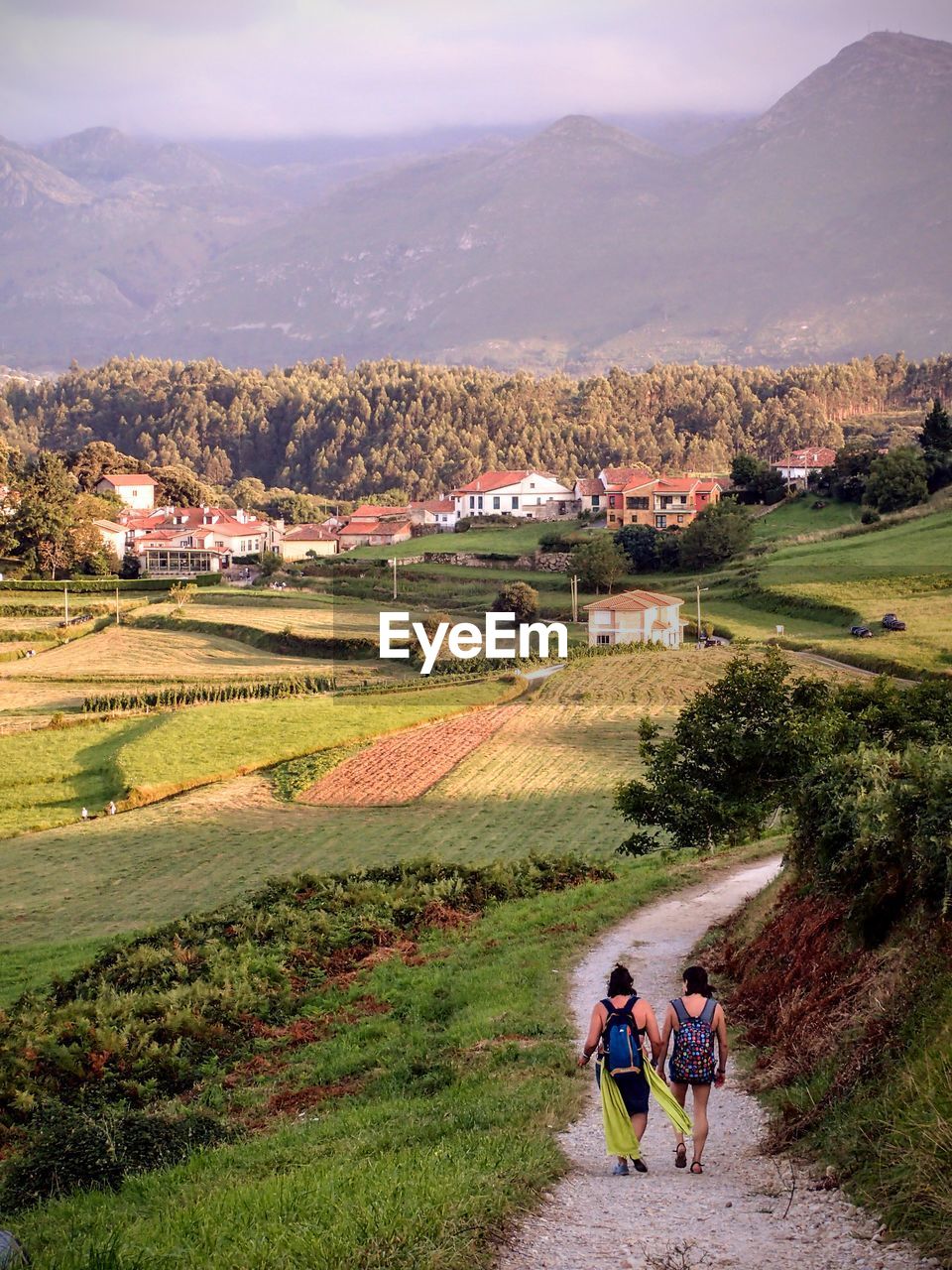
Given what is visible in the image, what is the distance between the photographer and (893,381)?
199 m

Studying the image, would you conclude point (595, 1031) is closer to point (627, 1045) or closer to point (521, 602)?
point (627, 1045)

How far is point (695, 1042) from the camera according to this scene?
414 inches

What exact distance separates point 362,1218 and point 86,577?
3795 inches

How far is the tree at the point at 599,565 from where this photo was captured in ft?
275

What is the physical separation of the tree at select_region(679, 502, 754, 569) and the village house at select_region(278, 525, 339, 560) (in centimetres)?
3720

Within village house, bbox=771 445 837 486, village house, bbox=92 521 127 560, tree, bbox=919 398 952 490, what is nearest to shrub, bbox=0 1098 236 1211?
tree, bbox=919 398 952 490

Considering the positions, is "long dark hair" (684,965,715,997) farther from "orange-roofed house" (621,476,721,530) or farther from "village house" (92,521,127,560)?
"village house" (92,521,127,560)

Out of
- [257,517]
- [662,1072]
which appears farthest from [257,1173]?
[257,517]

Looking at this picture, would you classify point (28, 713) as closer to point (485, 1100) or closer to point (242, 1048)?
point (242, 1048)

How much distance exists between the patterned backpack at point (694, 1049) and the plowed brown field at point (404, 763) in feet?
91.9

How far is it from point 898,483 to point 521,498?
4287cm

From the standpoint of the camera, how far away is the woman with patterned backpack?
1044 cm

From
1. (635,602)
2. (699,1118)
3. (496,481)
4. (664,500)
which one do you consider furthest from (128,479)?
(699,1118)

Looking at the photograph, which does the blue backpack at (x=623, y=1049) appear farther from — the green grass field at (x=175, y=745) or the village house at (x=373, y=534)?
the village house at (x=373, y=534)
